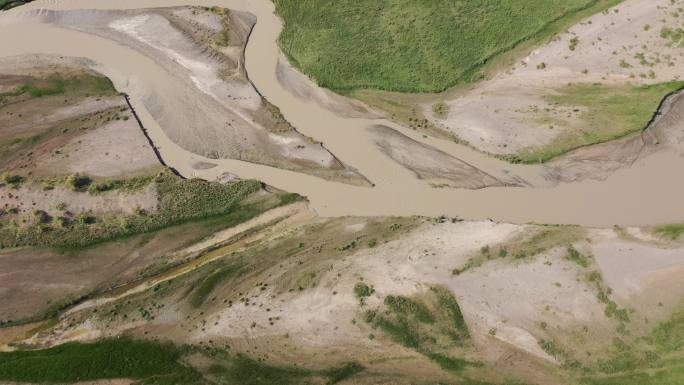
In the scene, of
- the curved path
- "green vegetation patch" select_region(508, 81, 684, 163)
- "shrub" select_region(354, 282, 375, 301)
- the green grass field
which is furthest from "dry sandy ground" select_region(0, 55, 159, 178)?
"green vegetation patch" select_region(508, 81, 684, 163)

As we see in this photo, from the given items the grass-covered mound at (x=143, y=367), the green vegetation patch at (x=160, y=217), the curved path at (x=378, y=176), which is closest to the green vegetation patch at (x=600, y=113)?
the curved path at (x=378, y=176)

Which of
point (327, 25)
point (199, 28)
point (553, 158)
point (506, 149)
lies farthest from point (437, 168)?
point (199, 28)

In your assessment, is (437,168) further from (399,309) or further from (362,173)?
(399,309)

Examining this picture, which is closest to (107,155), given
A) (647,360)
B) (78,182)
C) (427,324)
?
(78,182)

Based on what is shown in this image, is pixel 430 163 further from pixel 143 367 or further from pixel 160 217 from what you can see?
pixel 143 367

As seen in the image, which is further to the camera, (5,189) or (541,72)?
(541,72)

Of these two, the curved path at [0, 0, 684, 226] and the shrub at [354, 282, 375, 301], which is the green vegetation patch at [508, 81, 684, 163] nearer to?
the curved path at [0, 0, 684, 226]
